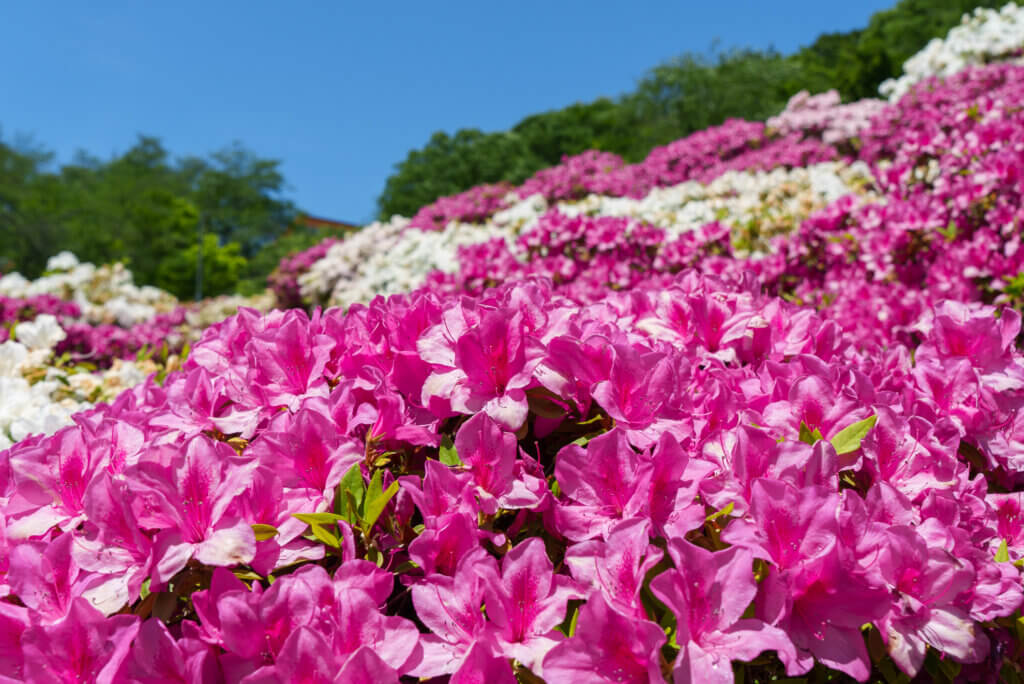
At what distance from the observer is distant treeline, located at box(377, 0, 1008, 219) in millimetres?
29109

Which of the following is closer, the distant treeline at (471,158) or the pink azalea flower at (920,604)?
the pink azalea flower at (920,604)

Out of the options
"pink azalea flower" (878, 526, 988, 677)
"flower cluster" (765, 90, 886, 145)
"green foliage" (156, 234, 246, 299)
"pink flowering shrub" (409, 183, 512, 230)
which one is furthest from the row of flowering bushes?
"green foliage" (156, 234, 246, 299)

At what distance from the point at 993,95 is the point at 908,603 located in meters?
6.65

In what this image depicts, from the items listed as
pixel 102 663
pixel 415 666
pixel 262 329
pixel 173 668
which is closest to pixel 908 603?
pixel 415 666

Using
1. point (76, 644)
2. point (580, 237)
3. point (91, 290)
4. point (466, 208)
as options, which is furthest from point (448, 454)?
point (466, 208)

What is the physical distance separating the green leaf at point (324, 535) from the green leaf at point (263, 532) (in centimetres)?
6

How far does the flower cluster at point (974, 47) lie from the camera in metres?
9.81

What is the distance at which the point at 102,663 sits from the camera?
1.03 metres

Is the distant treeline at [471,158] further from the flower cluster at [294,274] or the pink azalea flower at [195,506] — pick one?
the pink azalea flower at [195,506]

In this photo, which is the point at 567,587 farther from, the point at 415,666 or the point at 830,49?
the point at 830,49

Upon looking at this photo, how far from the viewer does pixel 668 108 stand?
113 ft

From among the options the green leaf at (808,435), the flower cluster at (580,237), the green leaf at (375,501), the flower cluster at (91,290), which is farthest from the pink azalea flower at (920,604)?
the flower cluster at (91,290)

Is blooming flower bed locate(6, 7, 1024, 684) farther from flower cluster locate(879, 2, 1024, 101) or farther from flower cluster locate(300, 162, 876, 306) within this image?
flower cluster locate(879, 2, 1024, 101)

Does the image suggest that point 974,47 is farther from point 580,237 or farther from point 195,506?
point 195,506
